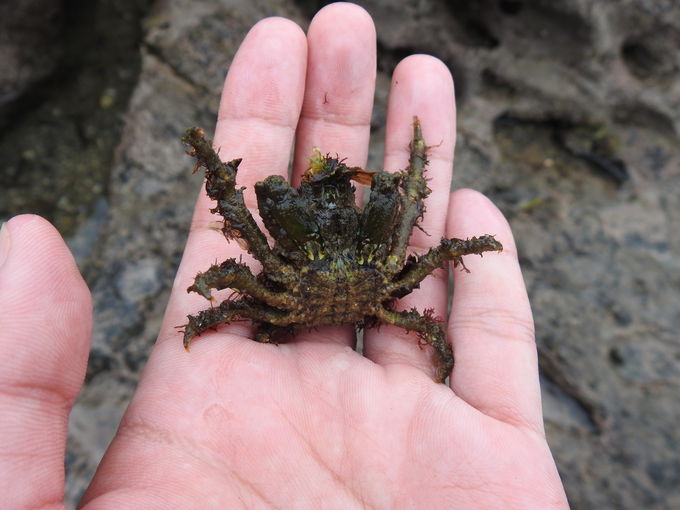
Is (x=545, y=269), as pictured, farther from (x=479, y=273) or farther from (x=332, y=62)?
(x=332, y=62)

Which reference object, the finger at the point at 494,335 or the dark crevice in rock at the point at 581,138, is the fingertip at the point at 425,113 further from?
the dark crevice in rock at the point at 581,138

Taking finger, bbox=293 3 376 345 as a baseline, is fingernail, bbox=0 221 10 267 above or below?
below

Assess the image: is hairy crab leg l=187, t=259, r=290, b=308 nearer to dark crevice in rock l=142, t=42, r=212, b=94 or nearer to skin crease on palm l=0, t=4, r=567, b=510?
skin crease on palm l=0, t=4, r=567, b=510

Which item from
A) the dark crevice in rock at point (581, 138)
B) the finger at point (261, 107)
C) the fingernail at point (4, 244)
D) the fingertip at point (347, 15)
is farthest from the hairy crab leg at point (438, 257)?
the dark crevice in rock at point (581, 138)

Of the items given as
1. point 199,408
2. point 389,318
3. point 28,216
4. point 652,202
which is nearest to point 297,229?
point 389,318

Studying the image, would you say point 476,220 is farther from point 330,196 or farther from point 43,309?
point 43,309

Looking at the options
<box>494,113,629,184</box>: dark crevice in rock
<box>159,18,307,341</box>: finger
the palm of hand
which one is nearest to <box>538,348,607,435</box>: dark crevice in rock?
the palm of hand
